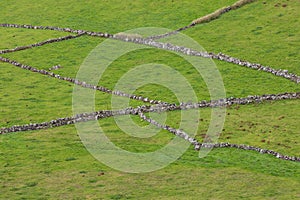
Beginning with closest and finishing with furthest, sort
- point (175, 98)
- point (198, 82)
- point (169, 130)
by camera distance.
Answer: point (169, 130), point (175, 98), point (198, 82)

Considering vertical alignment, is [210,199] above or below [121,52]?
below

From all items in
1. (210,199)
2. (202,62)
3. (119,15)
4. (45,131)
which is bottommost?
(210,199)

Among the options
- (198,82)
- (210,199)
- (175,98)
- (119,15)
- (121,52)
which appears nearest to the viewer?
(210,199)

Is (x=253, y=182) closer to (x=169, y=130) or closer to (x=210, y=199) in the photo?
(x=210, y=199)

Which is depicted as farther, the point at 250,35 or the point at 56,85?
the point at 250,35

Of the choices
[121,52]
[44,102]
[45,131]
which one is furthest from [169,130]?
[121,52]

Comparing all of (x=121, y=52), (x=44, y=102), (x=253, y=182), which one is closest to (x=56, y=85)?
(x=44, y=102)
